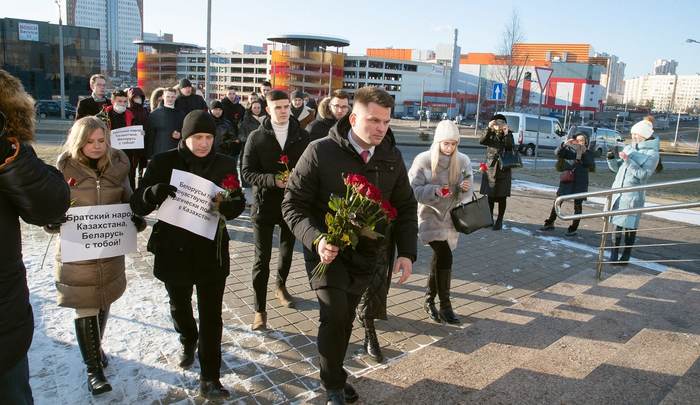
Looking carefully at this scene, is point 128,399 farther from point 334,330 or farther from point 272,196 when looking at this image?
point 272,196

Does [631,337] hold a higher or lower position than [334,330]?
lower

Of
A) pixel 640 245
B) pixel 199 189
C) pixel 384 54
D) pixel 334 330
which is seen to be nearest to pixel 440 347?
pixel 334 330

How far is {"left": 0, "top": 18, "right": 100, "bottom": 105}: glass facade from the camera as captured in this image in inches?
1991

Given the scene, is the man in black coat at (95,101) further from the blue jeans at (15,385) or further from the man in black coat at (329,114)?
the blue jeans at (15,385)

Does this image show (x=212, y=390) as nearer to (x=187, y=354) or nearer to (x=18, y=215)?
(x=187, y=354)

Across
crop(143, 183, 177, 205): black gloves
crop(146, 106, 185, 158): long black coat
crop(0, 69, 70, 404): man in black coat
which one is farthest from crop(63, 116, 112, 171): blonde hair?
crop(146, 106, 185, 158): long black coat

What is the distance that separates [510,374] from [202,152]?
2.66m

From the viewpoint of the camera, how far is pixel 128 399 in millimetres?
3316

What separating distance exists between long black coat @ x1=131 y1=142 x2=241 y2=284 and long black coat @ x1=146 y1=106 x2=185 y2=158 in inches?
172

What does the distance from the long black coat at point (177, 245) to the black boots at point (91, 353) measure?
0.60m

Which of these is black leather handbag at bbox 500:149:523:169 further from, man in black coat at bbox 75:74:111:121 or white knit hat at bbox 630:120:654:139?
man in black coat at bbox 75:74:111:121

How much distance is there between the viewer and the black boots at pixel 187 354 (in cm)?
374

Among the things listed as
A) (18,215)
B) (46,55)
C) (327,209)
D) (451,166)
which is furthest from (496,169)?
(46,55)

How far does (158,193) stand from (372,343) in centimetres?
206
